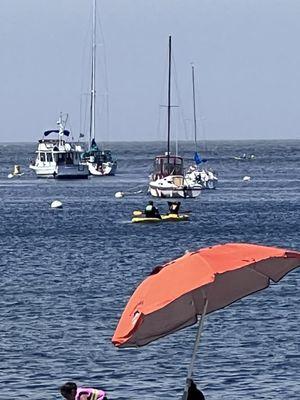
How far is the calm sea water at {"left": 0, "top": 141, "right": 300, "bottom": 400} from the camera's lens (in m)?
27.8

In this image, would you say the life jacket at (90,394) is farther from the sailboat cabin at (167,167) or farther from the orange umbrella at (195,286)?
the sailboat cabin at (167,167)

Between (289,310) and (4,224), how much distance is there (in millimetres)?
44721

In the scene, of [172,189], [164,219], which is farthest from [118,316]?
[172,189]

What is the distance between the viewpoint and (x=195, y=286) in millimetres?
15438

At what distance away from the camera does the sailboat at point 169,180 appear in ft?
327

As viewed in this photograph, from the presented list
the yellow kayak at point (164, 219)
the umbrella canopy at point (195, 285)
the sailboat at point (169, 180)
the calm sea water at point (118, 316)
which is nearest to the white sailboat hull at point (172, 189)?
the sailboat at point (169, 180)

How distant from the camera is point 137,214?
254ft

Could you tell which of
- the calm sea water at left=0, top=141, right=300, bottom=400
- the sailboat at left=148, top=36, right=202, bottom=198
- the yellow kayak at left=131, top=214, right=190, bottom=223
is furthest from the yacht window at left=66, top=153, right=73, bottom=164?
the yellow kayak at left=131, top=214, right=190, bottom=223

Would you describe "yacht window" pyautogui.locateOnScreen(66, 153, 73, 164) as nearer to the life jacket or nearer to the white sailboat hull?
the white sailboat hull

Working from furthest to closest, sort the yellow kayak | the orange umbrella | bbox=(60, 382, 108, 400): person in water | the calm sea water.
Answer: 1. the yellow kayak
2. the calm sea water
3. bbox=(60, 382, 108, 400): person in water
4. the orange umbrella

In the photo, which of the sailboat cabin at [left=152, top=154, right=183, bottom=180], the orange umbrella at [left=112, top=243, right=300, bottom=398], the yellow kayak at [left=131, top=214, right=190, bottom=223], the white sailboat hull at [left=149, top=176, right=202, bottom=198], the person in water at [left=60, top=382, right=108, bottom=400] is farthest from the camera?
the sailboat cabin at [left=152, top=154, right=183, bottom=180]

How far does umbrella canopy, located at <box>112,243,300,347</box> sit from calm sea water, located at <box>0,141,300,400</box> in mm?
8992

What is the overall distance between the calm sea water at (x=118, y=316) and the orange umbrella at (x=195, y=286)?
8.99m

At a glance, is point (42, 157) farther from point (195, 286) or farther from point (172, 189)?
point (195, 286)
